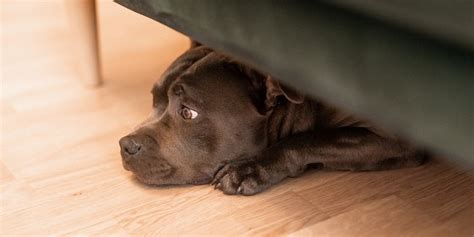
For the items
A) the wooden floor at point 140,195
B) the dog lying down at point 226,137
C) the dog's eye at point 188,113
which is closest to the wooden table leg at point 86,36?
the wooden floor at point 140,195

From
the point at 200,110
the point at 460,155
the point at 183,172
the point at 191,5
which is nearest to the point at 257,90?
the point at 200,110

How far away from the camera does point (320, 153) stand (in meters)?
1.57

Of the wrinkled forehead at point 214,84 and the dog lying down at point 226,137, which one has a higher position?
the wrinkled forehead at point 214,84

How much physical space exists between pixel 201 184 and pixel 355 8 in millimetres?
703

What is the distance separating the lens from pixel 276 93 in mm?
1477

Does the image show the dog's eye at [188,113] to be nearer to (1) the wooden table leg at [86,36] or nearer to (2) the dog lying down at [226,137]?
(2) the dog lying down at [226,137]

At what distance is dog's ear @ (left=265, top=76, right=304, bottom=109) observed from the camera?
1.39 metres

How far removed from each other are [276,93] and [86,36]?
0.76 m

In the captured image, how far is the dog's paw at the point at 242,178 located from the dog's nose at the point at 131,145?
18 cm

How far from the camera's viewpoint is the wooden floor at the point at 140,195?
4.63 feet

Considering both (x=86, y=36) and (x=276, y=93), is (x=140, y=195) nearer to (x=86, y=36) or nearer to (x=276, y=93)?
(x=276, y=93)

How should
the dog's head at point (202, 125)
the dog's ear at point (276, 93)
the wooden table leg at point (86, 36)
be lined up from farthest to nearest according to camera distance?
the wooden table leg at point (86, 36)
the dog's head at point (202, 125)
the dog's ear at point (276, 93)

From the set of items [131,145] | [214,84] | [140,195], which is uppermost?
[214,84]

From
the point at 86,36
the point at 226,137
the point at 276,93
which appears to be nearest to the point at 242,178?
the point at 226,137
